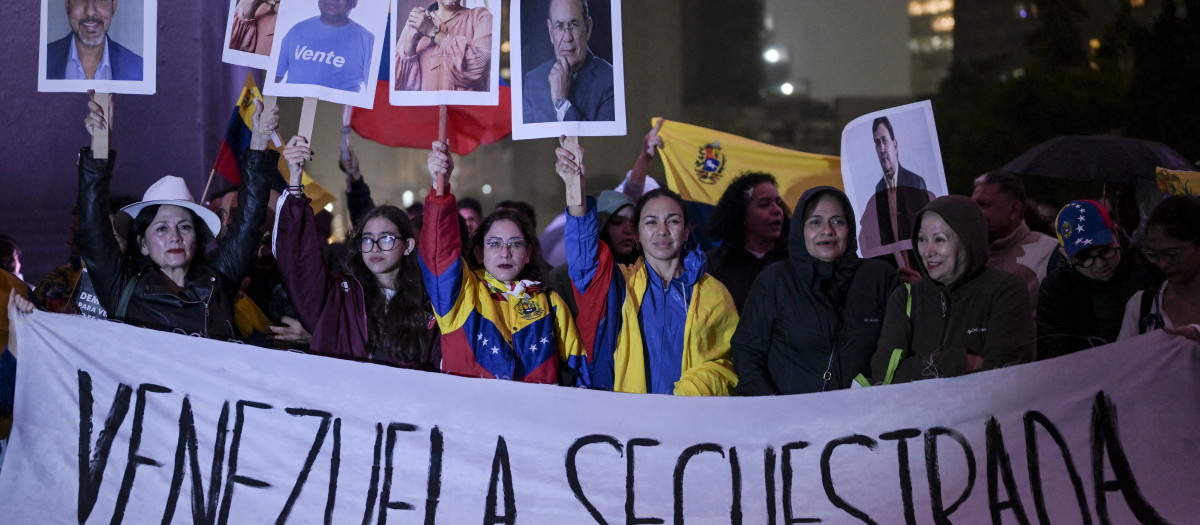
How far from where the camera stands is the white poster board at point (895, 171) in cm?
462

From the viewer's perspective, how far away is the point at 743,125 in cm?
1344

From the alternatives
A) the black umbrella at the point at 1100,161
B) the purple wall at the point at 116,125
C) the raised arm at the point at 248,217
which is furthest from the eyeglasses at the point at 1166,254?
the purple wall at the point at 116,125

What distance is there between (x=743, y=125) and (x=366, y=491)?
10827 mm

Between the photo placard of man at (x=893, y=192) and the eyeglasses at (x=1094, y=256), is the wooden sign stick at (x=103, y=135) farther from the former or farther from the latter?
the eyeglasses at (x=1094, y=256)

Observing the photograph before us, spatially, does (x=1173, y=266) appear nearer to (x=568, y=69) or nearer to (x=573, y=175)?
(x=573, y=175)

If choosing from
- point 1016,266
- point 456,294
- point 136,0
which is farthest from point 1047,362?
point 136,0

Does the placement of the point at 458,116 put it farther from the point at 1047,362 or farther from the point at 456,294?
the point at 1047,362

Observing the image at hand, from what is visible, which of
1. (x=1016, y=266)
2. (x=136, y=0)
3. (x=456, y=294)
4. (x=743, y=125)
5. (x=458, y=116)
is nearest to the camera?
(x=456, y=294)

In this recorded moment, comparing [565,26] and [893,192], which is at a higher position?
[565,26]

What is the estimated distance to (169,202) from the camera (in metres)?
3.73

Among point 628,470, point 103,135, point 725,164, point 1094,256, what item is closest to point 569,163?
point 628,470

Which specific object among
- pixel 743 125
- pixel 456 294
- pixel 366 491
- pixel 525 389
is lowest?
pixel 366 491

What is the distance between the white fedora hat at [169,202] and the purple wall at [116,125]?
2.50m

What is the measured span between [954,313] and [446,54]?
2.14 metres
